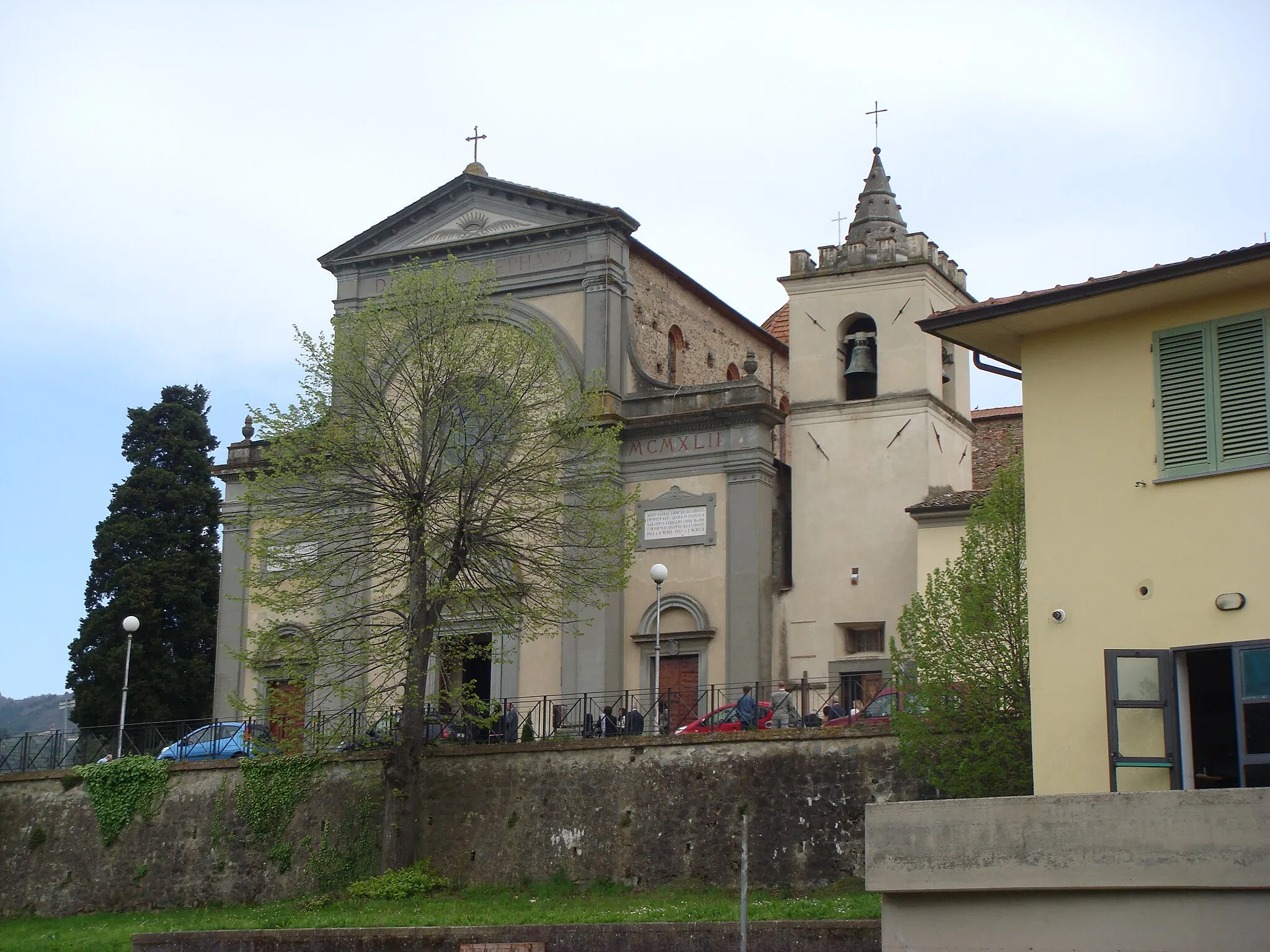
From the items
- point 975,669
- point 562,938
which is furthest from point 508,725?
point 975,669

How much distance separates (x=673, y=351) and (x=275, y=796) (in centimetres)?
1492

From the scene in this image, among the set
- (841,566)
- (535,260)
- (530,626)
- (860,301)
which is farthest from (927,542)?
(535,260)

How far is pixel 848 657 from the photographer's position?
3250 cm

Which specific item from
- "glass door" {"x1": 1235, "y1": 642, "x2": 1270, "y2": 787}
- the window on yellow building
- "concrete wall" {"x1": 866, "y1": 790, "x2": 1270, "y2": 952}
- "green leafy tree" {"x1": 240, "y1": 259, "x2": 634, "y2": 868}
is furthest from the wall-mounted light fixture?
"green leafy tree" {"x1": 240, "y1": 259, "x2": 634, "y2": 868}

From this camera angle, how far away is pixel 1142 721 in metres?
15.2

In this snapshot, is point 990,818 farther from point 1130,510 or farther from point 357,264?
point 357,264

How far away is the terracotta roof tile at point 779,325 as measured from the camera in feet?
156

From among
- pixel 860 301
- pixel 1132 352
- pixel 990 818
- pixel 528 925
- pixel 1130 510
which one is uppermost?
pixel 860 301

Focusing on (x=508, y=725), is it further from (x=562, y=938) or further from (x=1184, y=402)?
(x=1184, y=402)

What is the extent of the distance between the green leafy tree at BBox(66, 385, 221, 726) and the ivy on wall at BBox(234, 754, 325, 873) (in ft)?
42.0

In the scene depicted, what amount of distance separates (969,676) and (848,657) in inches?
471

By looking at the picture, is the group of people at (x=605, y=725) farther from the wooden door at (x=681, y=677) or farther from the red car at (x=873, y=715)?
the red car at (x=873, y=715)

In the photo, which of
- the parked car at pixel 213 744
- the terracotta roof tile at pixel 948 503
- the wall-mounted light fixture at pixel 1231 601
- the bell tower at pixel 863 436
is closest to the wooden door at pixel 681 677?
the bell tower at pixel 863 436

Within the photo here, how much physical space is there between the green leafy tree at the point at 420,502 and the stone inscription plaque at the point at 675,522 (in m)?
4.47
